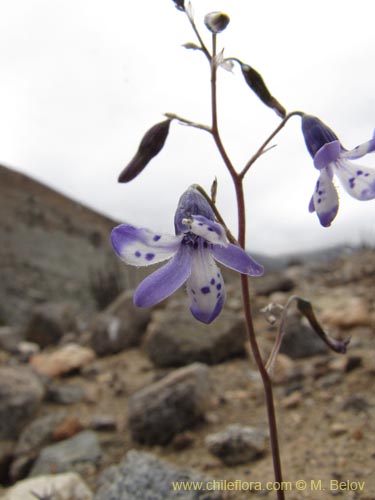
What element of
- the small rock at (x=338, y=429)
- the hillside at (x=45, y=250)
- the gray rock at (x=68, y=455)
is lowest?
the gray rock at (x=68, y=455)

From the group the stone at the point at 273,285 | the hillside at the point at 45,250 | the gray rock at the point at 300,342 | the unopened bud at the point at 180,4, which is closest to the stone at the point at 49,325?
the stone at the point at 273,285

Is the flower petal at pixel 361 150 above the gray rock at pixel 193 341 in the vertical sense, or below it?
above

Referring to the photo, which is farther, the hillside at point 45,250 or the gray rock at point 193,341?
the hillside at point 45,250

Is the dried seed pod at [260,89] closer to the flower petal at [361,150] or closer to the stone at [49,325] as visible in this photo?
the flower petal at [361,150]

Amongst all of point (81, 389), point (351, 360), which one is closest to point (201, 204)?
point (351, 360)

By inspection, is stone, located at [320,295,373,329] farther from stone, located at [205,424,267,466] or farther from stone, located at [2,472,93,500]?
stone, located at [2,472,93,500]

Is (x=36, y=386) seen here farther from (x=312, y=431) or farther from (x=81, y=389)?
(x=312, y=431)

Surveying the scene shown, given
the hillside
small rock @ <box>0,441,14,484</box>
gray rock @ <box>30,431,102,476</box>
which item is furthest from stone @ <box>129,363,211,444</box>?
the hillside

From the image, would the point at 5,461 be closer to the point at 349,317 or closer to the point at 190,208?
the point at 190,208
